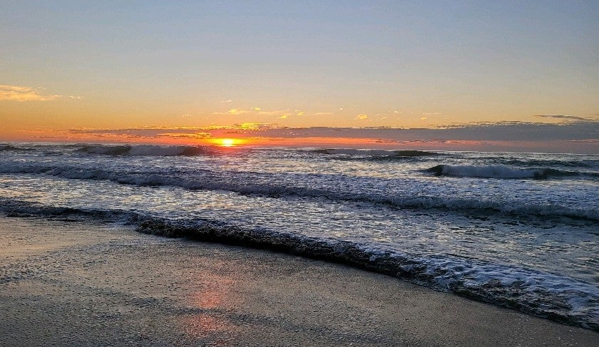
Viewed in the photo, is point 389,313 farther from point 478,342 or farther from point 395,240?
point 395,240

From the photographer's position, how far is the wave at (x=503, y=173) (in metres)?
21.1

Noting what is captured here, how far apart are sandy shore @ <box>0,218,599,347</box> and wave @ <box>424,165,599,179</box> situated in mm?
18561

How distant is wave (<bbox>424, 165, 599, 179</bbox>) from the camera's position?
21.1 metres

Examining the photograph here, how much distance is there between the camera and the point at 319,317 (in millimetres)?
3645

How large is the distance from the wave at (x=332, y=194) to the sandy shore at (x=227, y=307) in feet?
20.3

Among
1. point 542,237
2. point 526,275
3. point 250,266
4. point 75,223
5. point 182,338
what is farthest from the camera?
point 75,223

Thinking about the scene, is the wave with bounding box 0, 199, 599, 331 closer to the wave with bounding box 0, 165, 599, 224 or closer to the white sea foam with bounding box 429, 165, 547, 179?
the wave with bounding box 0, 165, 599, 224

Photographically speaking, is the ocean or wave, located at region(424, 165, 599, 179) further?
wave, located at region(424, 165, 599, 179)

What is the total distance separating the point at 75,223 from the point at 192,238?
264 cm

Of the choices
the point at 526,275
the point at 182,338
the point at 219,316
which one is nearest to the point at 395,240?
the point at 526,275

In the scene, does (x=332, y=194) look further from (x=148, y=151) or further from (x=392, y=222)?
(x=148, y=151)

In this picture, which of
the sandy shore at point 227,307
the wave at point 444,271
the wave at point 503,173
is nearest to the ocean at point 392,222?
the wave at point 444,271

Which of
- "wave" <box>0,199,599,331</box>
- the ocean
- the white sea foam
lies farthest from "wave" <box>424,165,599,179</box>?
"wave" <box>0,199,599,331</box>

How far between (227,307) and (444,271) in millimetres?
2710
